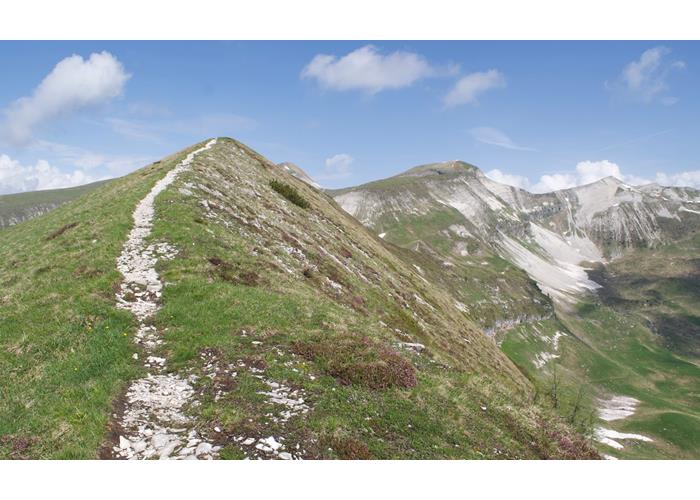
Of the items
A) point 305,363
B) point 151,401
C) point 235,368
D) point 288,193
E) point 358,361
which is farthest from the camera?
point 288,193

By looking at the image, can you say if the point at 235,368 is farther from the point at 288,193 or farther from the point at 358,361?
the point at 288,193

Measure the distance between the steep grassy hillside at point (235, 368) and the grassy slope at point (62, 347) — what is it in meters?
0.06

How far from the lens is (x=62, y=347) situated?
1806 centimetres

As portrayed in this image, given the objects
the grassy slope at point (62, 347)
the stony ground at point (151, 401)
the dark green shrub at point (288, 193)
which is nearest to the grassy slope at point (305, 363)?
the stony ground at point (151, 401)

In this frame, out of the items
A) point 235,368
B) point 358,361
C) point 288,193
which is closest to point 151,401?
point 235,368

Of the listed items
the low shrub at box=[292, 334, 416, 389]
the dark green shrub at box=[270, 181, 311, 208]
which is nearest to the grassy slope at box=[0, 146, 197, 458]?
the low shrub at box=[292, 334, 416, 389]

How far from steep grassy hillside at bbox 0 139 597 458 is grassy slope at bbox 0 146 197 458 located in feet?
0.20

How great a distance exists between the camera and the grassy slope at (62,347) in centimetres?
1295

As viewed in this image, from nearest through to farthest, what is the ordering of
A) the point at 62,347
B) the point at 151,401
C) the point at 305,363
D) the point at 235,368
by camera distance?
the point at 151,401, the point at 235,368, the point at 62,347, the point at 305,363

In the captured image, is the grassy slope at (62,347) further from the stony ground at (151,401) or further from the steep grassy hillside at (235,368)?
the stony ground at (151,401)

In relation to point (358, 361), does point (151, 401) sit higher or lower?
lower

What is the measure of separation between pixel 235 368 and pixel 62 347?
7.65 metres

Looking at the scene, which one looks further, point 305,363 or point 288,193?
point 288,193

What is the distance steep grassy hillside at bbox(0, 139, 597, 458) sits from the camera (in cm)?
1361
